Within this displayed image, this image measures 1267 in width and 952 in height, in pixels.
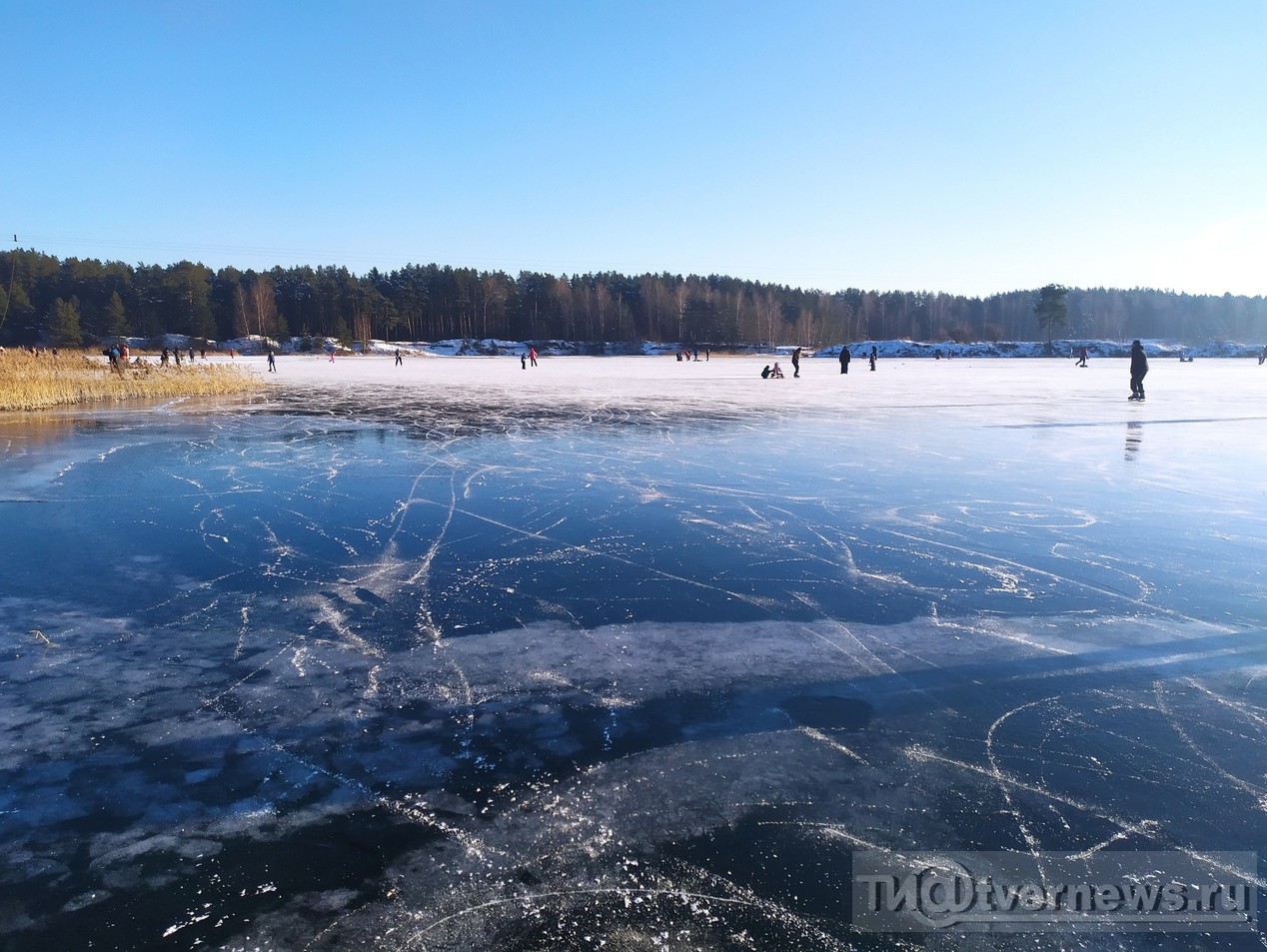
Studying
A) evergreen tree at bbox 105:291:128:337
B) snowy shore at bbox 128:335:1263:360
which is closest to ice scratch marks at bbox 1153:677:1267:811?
snowy shore at bbox 128:335:1263:360

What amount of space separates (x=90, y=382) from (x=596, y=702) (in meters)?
21.6

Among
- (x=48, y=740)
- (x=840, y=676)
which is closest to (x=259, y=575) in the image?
(x=48, y=740)

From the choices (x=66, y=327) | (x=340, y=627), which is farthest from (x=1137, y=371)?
(x=66, y=327)

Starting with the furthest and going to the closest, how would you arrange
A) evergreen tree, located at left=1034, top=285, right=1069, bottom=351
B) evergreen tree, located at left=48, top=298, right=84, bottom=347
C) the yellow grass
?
evergreen tree, located at left=1034, top=285, right=1069, bottom=351, evergreen tree, located at left=48, top=298, right=84, bottom=347, the yellow grass

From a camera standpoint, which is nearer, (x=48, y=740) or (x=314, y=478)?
(x=48, y=740)

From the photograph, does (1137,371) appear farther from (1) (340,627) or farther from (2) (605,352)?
(2) (605,352)

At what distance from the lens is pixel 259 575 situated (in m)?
4.86

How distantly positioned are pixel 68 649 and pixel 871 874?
386 centimetres

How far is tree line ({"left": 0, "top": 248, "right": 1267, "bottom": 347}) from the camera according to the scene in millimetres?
75875

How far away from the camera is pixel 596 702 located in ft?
10.3

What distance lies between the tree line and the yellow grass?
4986cm

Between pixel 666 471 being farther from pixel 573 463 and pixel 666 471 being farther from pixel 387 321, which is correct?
pixel 387 321

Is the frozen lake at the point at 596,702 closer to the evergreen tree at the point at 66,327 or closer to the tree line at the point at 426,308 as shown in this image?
the tree line at the point at 426,308

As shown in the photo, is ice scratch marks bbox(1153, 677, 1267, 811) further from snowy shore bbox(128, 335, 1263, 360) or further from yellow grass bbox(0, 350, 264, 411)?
snowy shore bbox(128, 335, 1263, 360)
